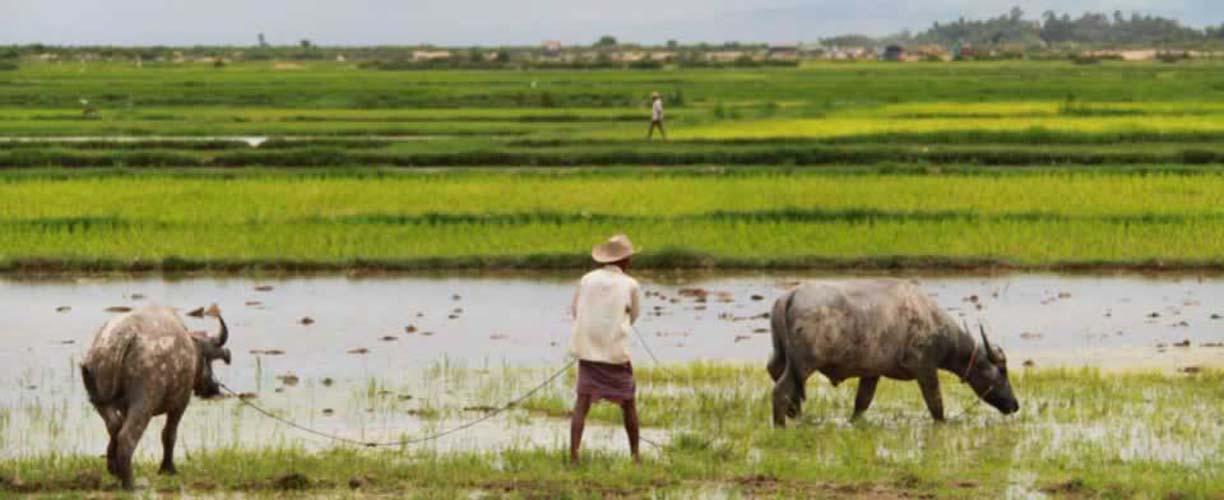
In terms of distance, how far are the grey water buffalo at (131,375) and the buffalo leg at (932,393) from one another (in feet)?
11.1

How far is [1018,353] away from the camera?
37.6 ft

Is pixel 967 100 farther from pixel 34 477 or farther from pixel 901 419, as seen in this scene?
pixel 34 477

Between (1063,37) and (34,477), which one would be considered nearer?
(34,477)

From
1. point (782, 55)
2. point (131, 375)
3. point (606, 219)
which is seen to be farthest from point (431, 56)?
point (131, 375)

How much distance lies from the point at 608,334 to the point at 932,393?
198cm

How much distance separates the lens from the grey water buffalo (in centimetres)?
713

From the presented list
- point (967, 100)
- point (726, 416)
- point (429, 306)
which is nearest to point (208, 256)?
point (429, 306)

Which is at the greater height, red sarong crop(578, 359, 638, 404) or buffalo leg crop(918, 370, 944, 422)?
red sarong crop(578, 359, 638, 404)

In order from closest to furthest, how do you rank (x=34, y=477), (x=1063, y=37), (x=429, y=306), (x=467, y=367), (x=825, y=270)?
(x=34, y=477) < (x=467, y=367) < (x=429, y=306) < (x=825, y=270) < (x=1063, y=37)

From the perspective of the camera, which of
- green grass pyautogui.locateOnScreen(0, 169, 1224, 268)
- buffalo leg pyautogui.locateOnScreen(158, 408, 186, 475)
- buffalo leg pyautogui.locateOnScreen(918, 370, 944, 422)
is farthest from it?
green grass pyautogui.locateOnScreen(0, 169, 1224, 268)

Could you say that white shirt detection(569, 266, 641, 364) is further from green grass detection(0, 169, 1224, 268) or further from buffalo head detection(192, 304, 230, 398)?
green grass detection(0, 169, 1224, 268)

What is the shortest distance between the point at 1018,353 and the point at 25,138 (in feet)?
69.5

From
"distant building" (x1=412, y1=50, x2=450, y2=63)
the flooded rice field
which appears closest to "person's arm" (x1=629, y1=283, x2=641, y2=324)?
the flooded rice field

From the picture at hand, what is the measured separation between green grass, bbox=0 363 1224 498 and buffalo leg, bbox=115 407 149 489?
0.53ft
